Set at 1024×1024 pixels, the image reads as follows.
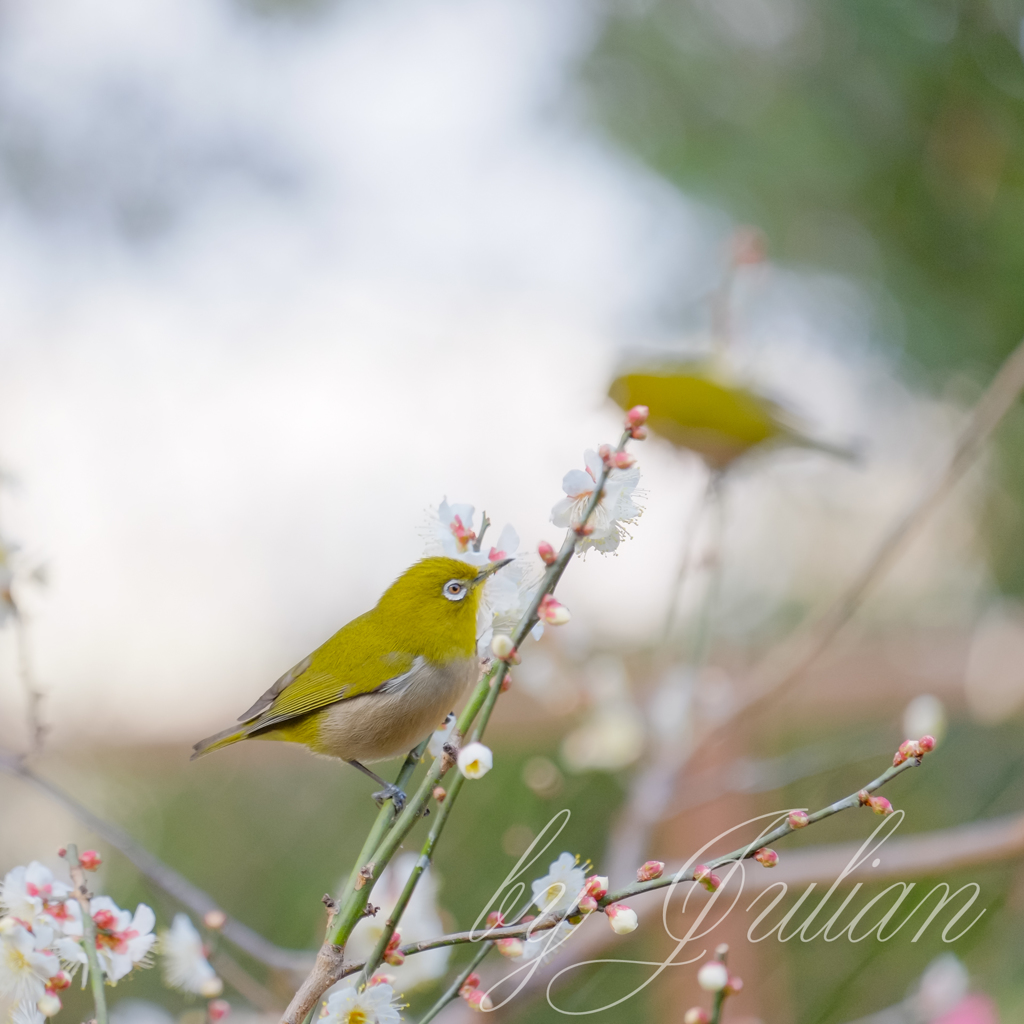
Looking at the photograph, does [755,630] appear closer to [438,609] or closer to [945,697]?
[945,697]

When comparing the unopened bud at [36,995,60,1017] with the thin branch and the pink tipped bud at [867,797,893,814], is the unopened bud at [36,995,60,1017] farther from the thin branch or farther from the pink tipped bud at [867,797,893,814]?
the pink tipped bud at [867,797,893,814]

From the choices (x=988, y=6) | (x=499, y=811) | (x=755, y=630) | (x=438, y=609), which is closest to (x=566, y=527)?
(x=438, y=609)

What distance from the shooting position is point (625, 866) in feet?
3.06

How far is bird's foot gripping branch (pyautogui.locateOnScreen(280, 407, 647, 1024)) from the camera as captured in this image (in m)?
0.31

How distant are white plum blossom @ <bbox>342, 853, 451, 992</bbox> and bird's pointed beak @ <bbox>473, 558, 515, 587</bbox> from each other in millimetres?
218

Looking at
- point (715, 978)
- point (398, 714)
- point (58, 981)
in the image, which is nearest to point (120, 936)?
point (58, 981)

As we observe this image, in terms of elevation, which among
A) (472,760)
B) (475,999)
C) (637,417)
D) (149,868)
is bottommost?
(149,868)

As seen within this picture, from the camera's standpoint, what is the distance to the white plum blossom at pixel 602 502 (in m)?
0.34

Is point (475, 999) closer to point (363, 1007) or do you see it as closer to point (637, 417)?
point (363, 1007)

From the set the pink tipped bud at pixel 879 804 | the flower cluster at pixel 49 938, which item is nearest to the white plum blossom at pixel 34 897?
the flower cluster at pixel 49 938

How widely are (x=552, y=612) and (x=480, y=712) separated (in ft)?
0.14

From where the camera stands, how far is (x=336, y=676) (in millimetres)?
520

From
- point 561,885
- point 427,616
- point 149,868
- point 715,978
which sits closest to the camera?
point 715,978

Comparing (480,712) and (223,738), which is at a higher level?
(480,712)
